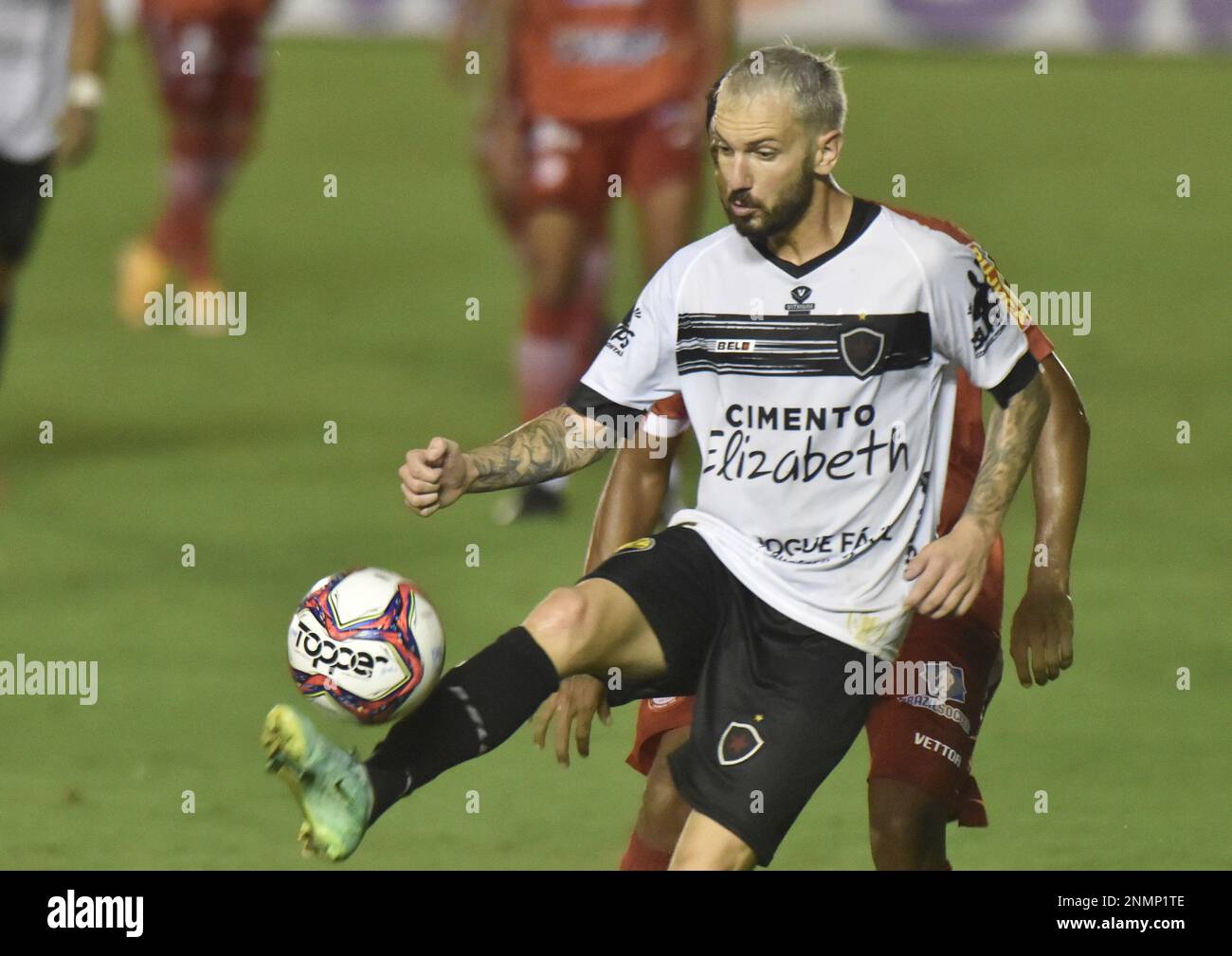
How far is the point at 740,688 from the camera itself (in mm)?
4996

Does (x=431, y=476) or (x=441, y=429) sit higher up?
(x=431, y=476)

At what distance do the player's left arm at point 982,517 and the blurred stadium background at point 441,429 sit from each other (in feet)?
4.41

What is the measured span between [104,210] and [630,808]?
36.9 feet

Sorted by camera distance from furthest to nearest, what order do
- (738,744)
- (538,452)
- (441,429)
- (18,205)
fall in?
1. (441,429)
2. (18,205)
3. (538,452)
4. (738,744)

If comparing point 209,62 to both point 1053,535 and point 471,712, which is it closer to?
point 1053,535

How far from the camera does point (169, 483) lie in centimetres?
1005

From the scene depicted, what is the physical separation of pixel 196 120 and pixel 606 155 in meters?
4.48

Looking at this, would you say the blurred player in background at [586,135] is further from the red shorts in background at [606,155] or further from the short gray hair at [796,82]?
the short gray hair at [796,82]

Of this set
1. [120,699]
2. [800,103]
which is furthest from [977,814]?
[120,699]

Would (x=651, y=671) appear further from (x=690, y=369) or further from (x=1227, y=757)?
(x=1227, y=757)

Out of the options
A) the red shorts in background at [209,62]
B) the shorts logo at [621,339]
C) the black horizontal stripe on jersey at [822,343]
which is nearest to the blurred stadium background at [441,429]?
the red shorts in background at [209,62]

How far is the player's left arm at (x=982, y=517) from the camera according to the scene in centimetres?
481

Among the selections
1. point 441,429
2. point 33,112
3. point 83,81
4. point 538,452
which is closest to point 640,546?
point 538,452

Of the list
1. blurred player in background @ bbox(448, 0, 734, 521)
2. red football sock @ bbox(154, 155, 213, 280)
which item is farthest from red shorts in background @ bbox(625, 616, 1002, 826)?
red football sock @ bbox(154, 155, 213, 280)
